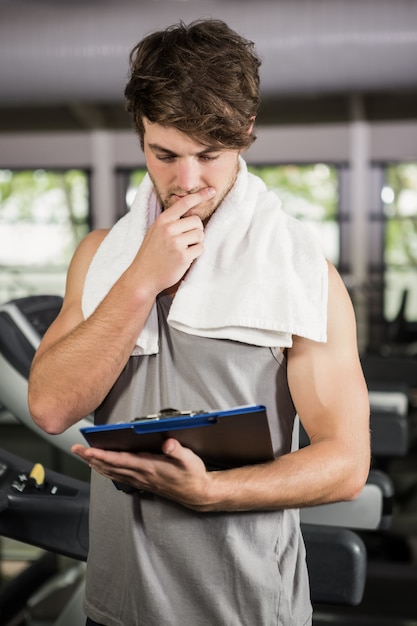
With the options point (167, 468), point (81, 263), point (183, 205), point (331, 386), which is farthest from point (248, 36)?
point (167, 468)

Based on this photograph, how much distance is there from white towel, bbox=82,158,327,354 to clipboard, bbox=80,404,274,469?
0.42 feet

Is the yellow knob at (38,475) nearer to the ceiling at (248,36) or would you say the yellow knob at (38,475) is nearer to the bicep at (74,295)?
the bicep at (74,295)

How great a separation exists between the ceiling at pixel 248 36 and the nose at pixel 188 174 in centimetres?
326

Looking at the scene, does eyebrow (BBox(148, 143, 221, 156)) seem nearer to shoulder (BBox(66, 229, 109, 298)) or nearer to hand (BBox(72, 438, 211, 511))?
shoulder (BBox(66, 229, 109, 298))

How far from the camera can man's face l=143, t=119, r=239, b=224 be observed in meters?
0.97

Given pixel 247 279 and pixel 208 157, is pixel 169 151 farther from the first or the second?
pixel 247 279

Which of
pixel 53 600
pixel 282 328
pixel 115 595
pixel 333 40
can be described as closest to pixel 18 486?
pixel 115 595

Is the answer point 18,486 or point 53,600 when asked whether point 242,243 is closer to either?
point 18,486

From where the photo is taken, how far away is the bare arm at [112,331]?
96 cm

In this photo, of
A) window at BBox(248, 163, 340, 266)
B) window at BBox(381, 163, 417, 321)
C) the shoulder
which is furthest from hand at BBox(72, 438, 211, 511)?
window at BBox(248, 163, 340, 266)

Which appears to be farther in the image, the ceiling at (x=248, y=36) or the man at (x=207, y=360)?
the ceiling at (x=248, y=36)

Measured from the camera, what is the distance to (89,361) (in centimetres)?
96

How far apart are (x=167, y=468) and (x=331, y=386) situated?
8.8 inches

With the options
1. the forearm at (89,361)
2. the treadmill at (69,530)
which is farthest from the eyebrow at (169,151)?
the treadmill at (69,530)
